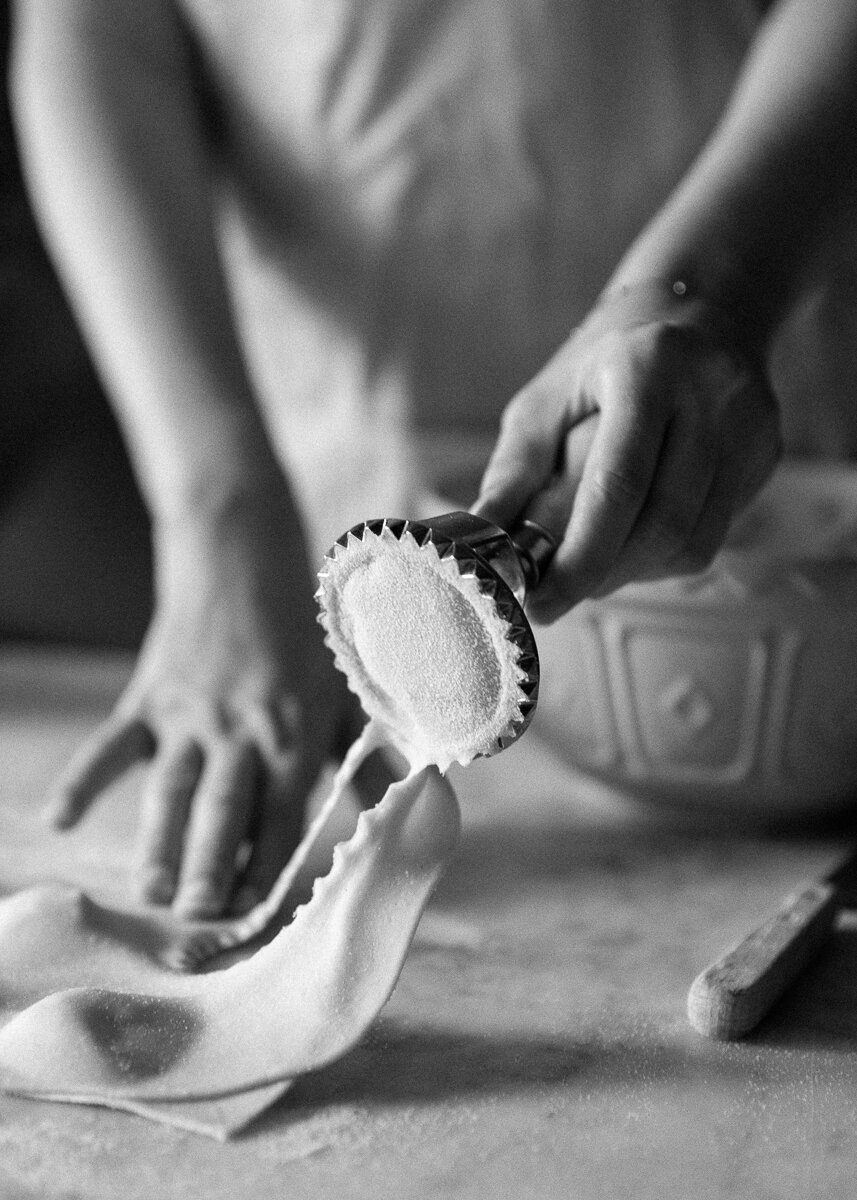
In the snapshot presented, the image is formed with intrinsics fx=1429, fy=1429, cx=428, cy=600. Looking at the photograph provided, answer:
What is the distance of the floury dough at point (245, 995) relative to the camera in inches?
25.5

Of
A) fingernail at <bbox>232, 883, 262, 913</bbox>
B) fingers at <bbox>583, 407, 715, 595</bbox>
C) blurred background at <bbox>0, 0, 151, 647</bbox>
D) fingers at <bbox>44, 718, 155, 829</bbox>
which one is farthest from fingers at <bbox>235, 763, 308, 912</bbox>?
blurred background at <bbox>0, 0, 151, 647</bbox>

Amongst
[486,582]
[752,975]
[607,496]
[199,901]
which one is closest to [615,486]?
[607,496]

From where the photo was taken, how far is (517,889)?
36.4 inches

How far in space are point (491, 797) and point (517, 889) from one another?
0.17 meters

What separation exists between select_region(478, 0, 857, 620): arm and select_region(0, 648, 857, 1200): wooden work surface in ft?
0.72

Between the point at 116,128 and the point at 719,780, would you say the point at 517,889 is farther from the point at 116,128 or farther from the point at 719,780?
the point at 116,128

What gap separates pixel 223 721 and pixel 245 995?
33cm

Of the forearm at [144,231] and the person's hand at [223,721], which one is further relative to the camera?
the forearm at [144,231]

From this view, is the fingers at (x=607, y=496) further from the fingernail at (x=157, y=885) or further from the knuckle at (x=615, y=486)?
the fingernail at (x=157, y=885)

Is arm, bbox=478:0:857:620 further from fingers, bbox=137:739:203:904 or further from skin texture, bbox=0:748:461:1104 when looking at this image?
fingers, bbox=137:739:203:904

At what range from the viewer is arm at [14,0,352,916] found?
37.9 inches

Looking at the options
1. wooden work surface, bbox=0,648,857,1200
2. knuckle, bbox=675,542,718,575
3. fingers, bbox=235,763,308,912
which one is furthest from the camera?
fingers, bbox=235,763,308,912

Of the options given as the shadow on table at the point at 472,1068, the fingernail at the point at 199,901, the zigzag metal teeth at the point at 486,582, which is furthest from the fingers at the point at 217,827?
the zigzag metal teeth at the point at 486,582

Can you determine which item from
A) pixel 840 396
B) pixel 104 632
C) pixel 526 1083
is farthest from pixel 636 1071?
pixel 104 632
